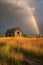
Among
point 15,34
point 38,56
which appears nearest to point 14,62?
point 38,56

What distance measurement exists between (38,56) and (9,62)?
2.66m

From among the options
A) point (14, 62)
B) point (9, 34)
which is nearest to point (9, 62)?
point (14, 62)

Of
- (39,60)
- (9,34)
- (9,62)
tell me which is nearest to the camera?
(9,62)

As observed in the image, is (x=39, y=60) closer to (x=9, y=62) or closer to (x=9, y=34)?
(x=9, y=62)

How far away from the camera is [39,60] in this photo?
10734mm

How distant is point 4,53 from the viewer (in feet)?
34.3

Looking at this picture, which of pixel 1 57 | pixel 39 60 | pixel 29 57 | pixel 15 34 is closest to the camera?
pixel 1 57

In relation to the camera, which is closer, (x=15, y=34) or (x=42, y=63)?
(x=42, y=63)

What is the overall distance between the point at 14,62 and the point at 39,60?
2.07 metres

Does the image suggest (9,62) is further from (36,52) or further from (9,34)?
(9,34)

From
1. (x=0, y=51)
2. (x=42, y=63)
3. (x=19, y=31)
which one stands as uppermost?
(x=19, y=31)

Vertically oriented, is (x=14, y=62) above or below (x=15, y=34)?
below

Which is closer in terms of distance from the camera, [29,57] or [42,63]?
[42,63]

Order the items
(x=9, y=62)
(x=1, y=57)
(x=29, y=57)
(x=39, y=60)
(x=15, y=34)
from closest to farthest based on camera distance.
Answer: (x=9, y=62) → (x=1, y=57) → (x=39, y=60) → (x=29, y=57) → (x=15, y=34)
